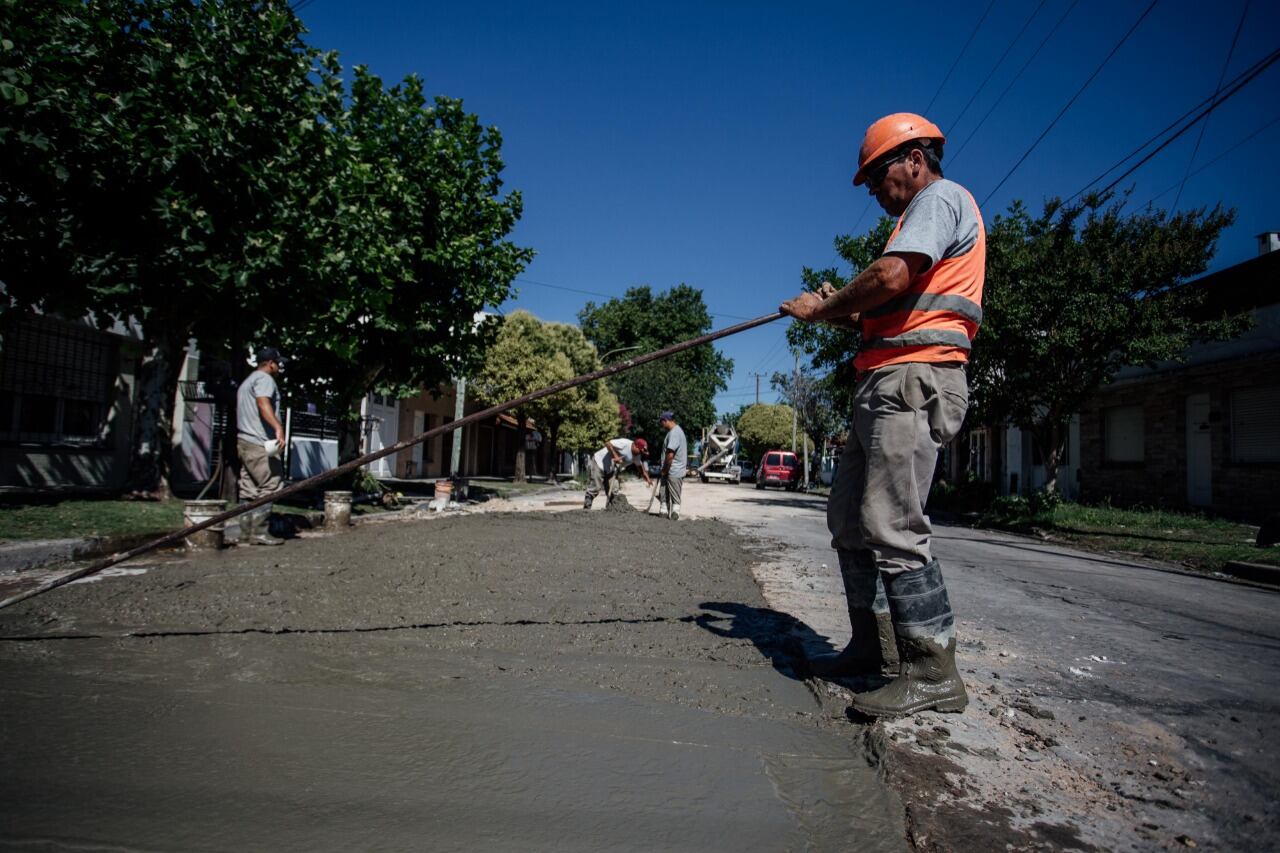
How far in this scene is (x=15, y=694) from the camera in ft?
7.00

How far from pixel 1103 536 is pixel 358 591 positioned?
10.8 m

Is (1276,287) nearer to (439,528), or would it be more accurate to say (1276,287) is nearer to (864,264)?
(864,264)

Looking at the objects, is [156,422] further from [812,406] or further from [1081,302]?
[812,406]

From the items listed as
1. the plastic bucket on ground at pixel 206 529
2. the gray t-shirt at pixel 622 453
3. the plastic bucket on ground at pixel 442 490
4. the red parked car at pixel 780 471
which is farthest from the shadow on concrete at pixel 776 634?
the red parked car at pixel 780 471

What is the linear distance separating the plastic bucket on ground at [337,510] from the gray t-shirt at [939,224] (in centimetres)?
754

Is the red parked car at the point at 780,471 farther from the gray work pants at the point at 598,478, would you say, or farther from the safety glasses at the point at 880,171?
the safety glasses at the point at 880,171

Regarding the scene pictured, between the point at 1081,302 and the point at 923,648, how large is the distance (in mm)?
10925

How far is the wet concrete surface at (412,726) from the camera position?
1.45 m

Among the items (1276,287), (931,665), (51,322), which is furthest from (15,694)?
(1276,287)

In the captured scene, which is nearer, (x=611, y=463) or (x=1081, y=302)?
(x=1081, y=302)

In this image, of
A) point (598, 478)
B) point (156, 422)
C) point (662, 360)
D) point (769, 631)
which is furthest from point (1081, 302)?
point (662, 360)

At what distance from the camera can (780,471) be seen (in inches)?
1375

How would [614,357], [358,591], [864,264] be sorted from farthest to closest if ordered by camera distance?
1. [614,357]
2. [864,264]
3. [358,591]

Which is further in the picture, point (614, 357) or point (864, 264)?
point (614, 357)
